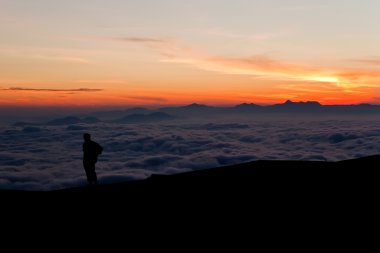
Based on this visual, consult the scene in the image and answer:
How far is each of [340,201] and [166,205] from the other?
3.27m

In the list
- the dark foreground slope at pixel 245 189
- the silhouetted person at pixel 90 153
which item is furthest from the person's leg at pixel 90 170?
the dark foreground slope at pixel 245 189

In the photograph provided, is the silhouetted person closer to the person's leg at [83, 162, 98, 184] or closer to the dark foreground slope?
the person's leg at [83, 162, 98, 184]

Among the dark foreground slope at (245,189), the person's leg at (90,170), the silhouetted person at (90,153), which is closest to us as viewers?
the dark foreground slope at (245,189)

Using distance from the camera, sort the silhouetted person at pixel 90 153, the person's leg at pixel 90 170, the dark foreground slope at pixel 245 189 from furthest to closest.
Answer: the person's leg at pixel 90 170 < the silhouetted person at pixel 90 153 < the dark foreground slope at pixel 245 189

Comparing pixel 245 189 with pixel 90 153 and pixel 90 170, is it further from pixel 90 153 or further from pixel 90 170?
pixel 90 170

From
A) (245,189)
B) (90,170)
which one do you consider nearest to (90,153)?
(90,170)

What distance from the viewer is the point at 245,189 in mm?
9062

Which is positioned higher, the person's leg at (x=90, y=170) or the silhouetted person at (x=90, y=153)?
the silhouetted person at (x=90, y=153)

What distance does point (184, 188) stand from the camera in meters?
9.47

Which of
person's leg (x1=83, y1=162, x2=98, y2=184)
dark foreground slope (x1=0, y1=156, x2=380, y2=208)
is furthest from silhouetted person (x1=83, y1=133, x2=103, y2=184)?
dark foreground slope (x1=0, y1=156, x2=380, y2=208)

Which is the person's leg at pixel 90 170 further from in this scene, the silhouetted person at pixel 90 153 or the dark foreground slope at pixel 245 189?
the dark foreground slope at pixel 245 189

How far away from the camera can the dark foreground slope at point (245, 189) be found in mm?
8117

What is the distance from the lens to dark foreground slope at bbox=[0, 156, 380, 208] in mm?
8117

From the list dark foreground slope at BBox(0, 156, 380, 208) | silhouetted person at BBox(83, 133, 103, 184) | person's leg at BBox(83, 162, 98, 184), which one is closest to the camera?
dark foreground slope at BBox(0, 156, 380, 208)
